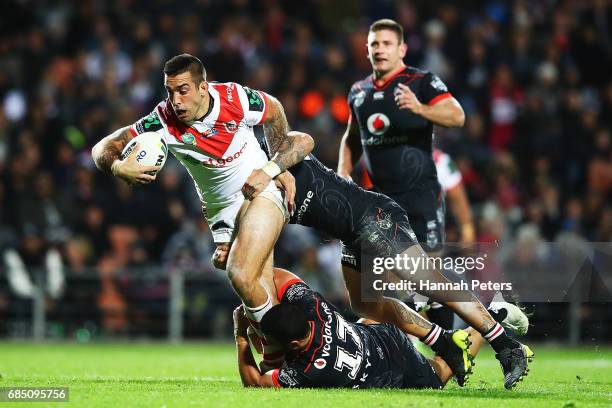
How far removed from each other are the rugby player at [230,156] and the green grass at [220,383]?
87cm

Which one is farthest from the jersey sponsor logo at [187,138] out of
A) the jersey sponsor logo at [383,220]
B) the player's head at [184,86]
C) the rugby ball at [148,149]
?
the jersey sponsor logo at [383,220]

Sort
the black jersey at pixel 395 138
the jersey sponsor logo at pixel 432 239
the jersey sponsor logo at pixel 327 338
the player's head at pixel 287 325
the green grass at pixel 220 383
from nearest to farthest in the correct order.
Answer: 1. the green grass at pixel 220 383
2. the player's head at pixel 287 325
3. the jersey sponsor logo at pixel 327 338
4. the black jersey at pixel 395 138
5. the jersey sponsor logo at pixel 432 239

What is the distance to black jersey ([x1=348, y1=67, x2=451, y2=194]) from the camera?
929 centimetres

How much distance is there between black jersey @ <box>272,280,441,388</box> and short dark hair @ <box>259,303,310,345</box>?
118 millimetres

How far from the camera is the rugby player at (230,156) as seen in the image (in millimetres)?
7570

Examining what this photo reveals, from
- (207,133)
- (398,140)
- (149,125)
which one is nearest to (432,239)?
(398,140)

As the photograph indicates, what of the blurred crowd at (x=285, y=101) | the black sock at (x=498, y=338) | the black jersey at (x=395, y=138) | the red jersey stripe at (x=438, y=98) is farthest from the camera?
the blurred crowd at (x=285, y=101)

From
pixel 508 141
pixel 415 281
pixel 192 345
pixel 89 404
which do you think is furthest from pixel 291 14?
pixel 89 404

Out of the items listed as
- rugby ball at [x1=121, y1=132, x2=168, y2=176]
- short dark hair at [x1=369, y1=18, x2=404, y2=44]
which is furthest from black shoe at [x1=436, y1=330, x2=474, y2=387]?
short dark hair at [x1=369, y1=18, x2=404, y2=44]

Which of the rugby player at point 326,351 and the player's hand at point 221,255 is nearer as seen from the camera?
the rugby player at point 326,351

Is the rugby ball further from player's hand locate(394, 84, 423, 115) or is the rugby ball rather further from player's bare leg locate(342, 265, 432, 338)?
player's hand locate(394, 84, 423, 115)

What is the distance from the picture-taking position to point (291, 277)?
7668 millimetres

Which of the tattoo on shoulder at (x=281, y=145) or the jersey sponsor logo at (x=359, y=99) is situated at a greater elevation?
the jersey sponsor logo at (x=359, y=99)

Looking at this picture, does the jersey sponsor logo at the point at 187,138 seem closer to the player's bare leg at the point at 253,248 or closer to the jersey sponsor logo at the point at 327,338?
the player's bare leg at the point at 253,248
